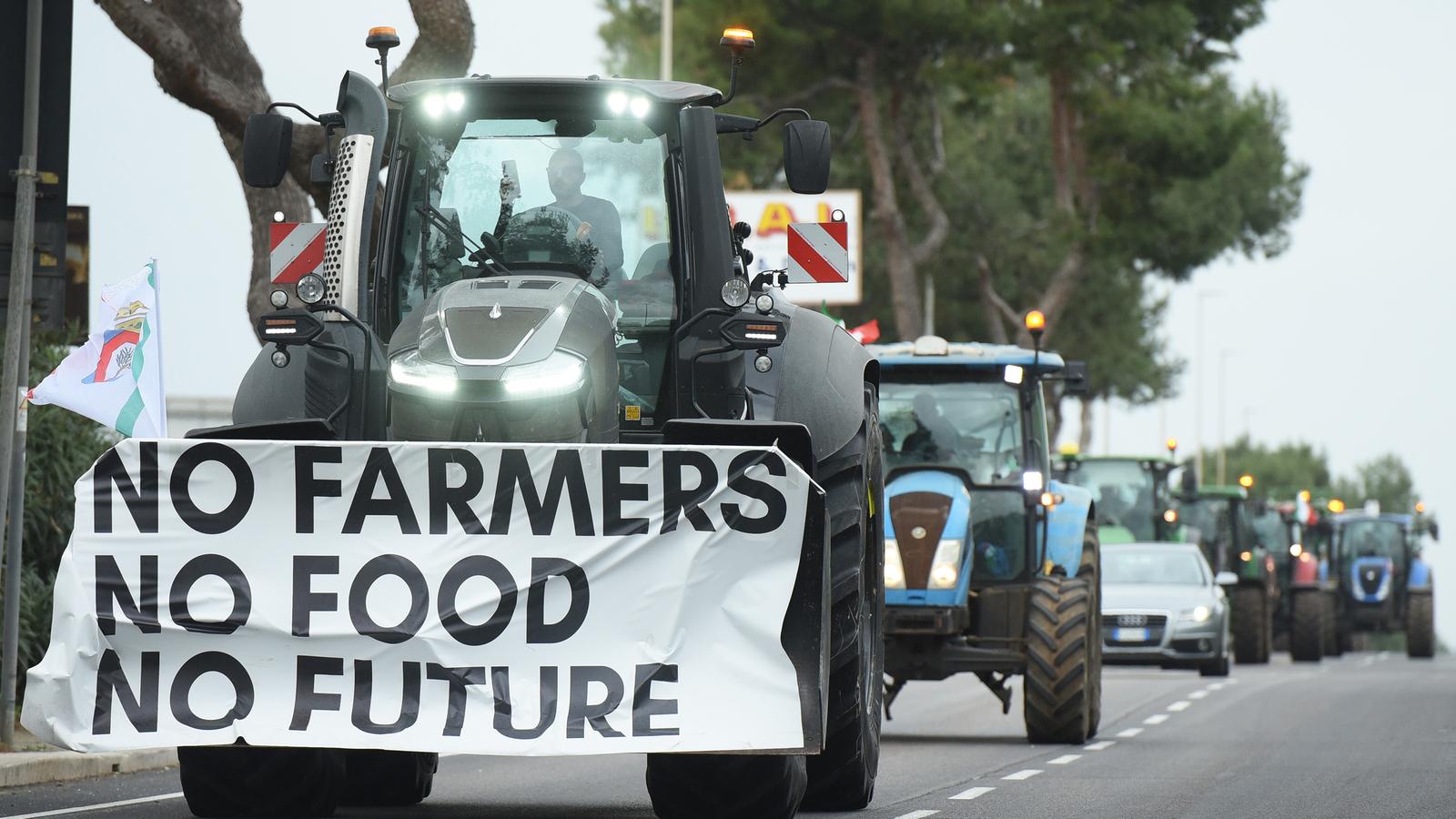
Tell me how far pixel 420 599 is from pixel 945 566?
8.32m

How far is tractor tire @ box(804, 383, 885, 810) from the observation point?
32.5 ft

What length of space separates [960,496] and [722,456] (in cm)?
848

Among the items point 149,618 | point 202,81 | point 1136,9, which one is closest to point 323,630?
point 149,618

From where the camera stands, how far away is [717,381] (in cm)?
994

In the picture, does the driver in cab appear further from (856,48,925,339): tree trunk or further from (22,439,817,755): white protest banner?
(856,48,925,339): tree trunk

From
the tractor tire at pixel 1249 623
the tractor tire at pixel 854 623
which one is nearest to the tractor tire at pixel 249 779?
the tractor tire at pixel 854 623

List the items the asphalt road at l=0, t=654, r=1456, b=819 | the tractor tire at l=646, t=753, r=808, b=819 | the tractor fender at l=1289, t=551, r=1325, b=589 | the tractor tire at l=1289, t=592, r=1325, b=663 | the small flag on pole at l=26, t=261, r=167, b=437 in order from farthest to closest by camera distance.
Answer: the tractor fender at l=1289, t=551, r=1325, b=589
the tractor tire at l=1289, t=592, r=1325, b=663
the small flag on pole at l=26, t=261, r=167, b=437
the asphalt road at l=0, t=654, r=1456, b=819
the tractor tire at l=646, t=753, r=808, b=819

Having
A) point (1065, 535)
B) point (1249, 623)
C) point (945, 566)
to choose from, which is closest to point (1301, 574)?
point (1249, 623)

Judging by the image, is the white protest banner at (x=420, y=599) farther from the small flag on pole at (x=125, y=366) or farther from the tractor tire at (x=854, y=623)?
the small flag on pole at (x=125, y=366)

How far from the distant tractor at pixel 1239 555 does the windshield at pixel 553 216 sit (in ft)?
93.7

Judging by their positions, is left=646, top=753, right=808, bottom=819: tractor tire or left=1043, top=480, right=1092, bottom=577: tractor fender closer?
left=646, top=753, right=808, bottom=819: tractor tire

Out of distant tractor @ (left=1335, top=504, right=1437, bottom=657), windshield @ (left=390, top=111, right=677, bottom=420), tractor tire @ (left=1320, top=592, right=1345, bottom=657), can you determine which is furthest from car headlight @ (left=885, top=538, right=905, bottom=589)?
distant tractor @ (left=1335, top=504, right=1437, bottom=657)

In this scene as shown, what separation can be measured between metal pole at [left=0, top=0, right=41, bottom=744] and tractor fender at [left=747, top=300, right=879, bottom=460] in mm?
5499

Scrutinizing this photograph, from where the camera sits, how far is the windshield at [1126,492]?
112 ft
